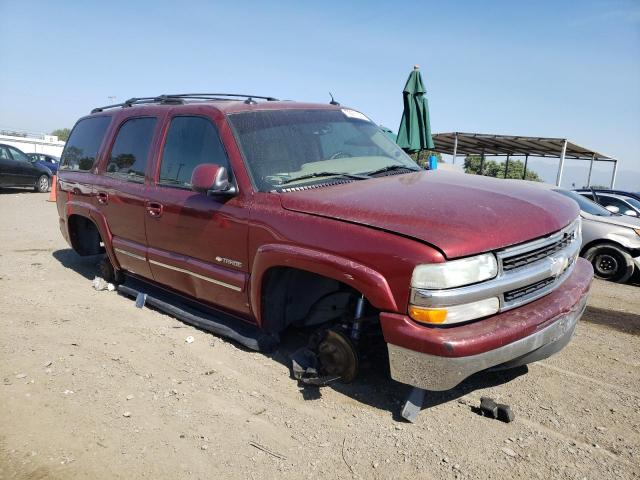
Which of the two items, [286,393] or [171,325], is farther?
[171,325]

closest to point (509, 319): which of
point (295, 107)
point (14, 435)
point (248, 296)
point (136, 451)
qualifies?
point (248, 296)

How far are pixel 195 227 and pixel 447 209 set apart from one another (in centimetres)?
190

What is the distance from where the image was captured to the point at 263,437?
2705 mm

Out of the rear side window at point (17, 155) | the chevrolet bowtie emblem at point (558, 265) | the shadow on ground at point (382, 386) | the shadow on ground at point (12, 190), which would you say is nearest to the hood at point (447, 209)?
the chevrolet bowtie emblem at point (558, 265)

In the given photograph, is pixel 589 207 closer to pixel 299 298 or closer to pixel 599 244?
pixel 599 244

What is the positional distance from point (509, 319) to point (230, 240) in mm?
1862

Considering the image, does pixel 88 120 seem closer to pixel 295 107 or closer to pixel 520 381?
pixel 295 107

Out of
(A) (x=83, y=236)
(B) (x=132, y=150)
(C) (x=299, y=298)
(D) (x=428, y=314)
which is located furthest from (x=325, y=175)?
(A) (x=83, y=236)

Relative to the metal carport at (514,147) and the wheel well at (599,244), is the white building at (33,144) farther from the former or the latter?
the wheel well at (599,244)

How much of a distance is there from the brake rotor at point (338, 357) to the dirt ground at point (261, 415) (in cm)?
14

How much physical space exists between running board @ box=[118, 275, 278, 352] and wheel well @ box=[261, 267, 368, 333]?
15cm

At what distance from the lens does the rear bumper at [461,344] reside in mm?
2439

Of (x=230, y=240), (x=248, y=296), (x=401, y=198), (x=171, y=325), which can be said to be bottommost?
(x=171, y=325)

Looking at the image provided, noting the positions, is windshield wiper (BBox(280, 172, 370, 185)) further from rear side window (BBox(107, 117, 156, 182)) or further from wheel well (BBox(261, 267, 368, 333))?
rear side window (BBox(107, 117, 156, 182))
